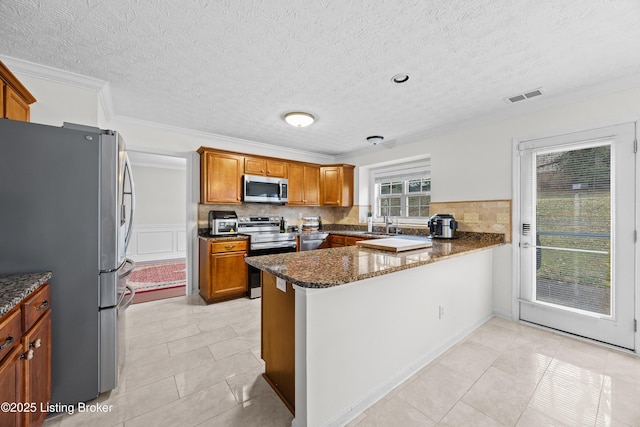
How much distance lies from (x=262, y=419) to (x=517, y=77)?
3254mm

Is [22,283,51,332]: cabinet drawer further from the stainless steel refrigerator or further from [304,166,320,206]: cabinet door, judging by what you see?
[304,166,320,206]: cabinet door

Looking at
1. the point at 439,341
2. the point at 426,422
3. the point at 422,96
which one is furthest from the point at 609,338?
the point at 422,96

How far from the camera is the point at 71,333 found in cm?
154

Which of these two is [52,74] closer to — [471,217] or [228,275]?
[228,275]

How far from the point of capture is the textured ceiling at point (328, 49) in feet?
5.07

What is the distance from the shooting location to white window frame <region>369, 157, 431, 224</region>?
14.2 feet

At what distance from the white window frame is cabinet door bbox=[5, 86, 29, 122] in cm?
446

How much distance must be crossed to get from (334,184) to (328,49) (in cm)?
319

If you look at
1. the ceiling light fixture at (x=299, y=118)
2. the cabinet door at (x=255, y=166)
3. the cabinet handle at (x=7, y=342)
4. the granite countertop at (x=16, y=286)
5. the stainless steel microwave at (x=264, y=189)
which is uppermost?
the ceiling light fixture at (x=299, y=118)

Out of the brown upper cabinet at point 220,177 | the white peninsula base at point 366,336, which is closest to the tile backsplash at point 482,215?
the white peninsula base at point 366,336

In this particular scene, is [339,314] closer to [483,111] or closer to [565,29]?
[565,29]

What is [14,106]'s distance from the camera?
1818 mm

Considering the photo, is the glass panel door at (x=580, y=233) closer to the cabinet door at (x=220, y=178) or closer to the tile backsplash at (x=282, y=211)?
the tile backsplash at (x=282, y=211)

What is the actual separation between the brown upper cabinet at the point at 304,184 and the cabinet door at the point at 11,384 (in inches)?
146
